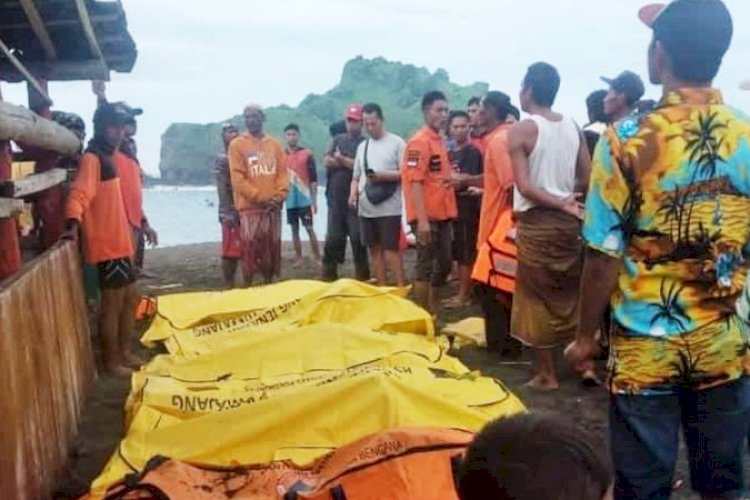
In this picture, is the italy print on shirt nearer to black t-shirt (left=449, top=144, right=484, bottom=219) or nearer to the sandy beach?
black t-shirt (left=449, top=144, right=484, bottom=219)

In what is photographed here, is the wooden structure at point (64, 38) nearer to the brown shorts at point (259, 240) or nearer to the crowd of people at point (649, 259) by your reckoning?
the brown shorts at point (259, 240)

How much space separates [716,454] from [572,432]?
146 cm

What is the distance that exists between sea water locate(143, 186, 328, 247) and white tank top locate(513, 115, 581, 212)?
7453mm

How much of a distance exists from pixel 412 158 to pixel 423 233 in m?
0.63

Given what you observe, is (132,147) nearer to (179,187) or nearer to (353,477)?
(353,477)

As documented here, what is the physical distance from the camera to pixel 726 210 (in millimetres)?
3156

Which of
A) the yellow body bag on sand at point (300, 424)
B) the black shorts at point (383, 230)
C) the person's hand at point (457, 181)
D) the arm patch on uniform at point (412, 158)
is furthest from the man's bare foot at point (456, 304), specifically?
the yellow body bag on sand at point (300, 424)

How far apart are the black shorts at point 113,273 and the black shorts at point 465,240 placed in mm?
3537

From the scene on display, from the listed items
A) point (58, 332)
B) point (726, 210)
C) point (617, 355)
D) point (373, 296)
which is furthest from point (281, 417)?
point (373, 296)

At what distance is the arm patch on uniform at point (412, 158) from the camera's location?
9205 mm

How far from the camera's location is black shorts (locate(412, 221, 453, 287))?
9289 millimetres

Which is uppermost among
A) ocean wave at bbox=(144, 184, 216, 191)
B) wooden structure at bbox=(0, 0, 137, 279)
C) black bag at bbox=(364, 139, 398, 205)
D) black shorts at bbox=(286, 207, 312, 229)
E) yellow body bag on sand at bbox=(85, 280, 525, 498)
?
wooden structure at bbox=(0, 0, 137, 279)

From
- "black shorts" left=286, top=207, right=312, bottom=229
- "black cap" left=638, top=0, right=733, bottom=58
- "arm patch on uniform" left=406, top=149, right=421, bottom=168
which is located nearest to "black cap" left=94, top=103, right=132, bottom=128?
"arm patch on uniform" left=406, top=149, right=421, bottom=168

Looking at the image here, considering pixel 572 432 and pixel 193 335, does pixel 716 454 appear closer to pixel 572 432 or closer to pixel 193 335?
pixel 572 432
